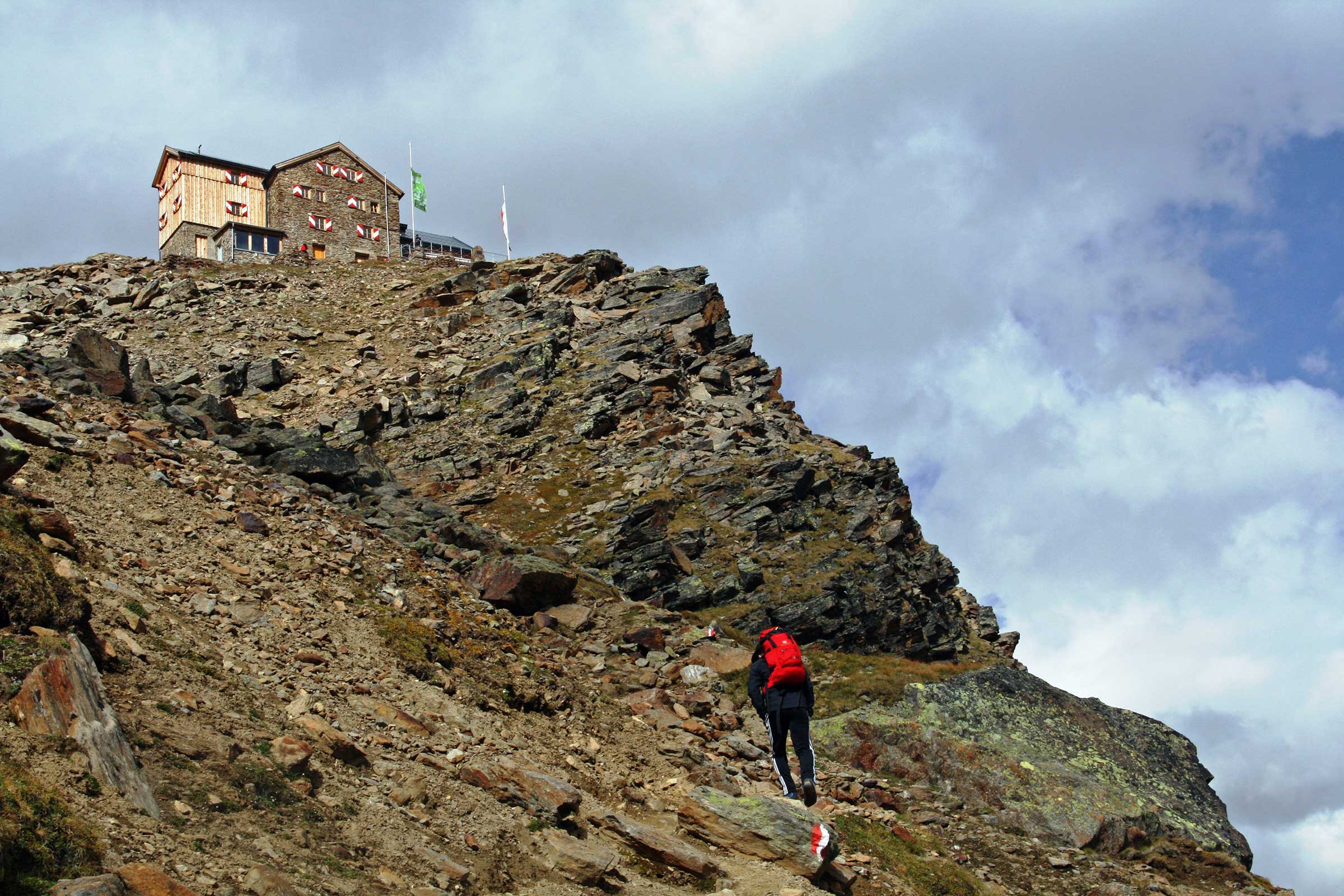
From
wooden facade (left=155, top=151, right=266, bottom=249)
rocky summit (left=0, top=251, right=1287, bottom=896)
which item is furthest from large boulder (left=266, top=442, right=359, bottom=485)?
wooden facade (left=155, top=151, right=266, bottom=249)

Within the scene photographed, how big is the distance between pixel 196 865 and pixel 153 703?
337 centimetres

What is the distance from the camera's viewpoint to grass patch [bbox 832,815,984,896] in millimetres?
15984

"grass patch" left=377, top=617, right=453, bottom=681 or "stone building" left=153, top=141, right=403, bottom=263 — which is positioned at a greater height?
"stone building" left=153, top=141, right=403, bottom=263

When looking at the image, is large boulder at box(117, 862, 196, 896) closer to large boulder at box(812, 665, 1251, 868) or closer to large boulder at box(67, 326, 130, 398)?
large boulder at box(812, 665, 1251, 868)

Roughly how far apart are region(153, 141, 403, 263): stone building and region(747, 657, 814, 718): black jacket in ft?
189

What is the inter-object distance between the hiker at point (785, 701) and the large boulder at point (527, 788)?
10.6 ft

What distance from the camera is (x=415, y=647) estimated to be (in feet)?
53.6

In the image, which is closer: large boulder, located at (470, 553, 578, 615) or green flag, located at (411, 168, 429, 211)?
large boulder, located at (470, 553, 578, 615)

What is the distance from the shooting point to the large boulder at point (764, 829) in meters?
13.6

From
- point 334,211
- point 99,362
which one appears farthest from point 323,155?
point 99,362

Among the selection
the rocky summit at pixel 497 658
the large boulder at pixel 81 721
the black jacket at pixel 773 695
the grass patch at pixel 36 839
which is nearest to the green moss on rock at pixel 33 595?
the rocky summit at pixel 497 658

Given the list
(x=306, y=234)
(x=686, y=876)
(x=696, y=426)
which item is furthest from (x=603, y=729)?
(x=306, y=234)

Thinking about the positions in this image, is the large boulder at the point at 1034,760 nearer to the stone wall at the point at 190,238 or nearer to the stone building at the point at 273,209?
the stone building at the point at 273,209

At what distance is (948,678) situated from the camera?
25.0 meters
